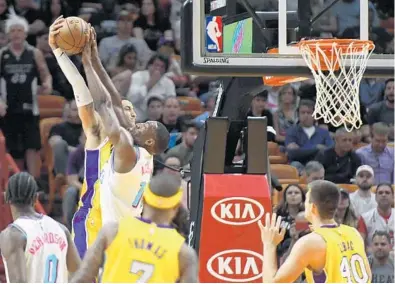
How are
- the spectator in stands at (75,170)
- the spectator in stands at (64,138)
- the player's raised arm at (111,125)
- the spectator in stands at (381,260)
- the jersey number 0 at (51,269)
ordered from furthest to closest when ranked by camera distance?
the spectator in stands at (64,138)
the spectator in stands at (75,170)
the spectator in stands at (381,260)
the player's raised arm at (111,125)
the jersey number 0 at (51,269)

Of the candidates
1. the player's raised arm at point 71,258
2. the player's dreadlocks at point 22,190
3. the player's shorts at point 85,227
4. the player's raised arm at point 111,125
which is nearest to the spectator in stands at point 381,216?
the player's shorts at point 85,227

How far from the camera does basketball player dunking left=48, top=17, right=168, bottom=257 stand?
27.5 feet

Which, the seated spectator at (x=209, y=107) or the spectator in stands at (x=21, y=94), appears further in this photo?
the seated spectator at (x=209, y=107)

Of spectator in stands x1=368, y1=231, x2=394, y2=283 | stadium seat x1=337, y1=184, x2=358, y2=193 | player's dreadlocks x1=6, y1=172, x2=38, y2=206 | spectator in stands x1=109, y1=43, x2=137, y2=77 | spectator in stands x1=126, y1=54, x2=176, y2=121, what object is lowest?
spectator in stands x1=368, y1=231, x2=394, y2=283

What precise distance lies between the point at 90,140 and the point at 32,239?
5.77ft

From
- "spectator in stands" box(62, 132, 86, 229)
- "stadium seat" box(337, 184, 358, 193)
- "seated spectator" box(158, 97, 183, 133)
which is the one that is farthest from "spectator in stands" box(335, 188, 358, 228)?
"spectator in stands" box(62, 132, 86, 229)

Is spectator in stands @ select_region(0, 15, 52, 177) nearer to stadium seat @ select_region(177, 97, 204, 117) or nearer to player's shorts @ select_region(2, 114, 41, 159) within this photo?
player's shorts @ select_region(2, 114, 41, 159)

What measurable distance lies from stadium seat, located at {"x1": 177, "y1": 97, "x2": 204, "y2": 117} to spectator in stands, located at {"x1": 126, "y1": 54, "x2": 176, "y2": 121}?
0.61ft

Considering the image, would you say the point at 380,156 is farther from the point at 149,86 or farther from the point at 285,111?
the point at 149,86

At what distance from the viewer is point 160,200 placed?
614 cm

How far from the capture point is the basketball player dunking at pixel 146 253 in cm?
619

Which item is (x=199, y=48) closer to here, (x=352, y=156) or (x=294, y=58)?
(x=294, y=58)

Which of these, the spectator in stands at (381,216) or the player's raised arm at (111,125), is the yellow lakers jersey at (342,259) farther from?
the spectator in stands at (381,216)

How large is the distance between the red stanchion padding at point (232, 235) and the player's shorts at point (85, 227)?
2.42 ft
